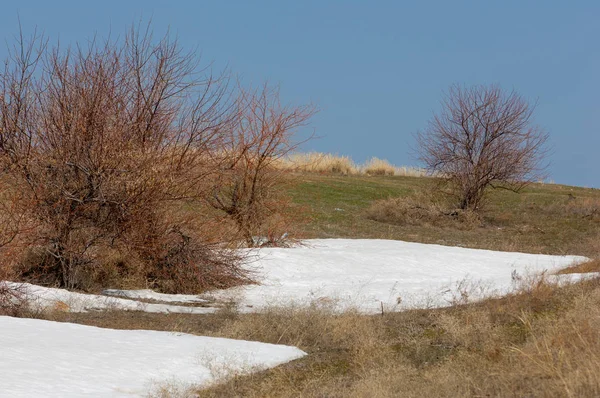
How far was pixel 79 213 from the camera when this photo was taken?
468 inches

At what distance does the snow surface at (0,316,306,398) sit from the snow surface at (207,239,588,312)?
9.58 feet

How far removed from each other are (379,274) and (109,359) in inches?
312

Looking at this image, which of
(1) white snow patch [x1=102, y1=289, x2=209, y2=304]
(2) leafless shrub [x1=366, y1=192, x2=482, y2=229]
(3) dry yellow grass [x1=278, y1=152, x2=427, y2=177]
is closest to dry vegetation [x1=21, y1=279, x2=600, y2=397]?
(1) white snow patch [x1=102, y1=289, x2=209, y2=304]

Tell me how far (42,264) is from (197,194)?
288cm

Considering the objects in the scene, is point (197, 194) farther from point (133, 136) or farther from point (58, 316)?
point (58, 316)

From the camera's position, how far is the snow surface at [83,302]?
10.1 metres

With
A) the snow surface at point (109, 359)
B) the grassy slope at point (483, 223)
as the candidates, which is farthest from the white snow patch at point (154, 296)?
the grassy slope at point (483, 223)

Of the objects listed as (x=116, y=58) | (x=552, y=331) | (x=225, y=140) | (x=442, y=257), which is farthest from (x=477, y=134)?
(x=552, y=331)

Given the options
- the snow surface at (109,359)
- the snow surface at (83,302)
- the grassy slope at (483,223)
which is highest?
the grassy slope at (483,223)

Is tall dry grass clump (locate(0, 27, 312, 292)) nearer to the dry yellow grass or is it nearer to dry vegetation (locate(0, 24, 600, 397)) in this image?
dry vegetation (locate(0, 24, 600, 397))

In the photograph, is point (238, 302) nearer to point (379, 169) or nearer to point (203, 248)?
point (203, 248)

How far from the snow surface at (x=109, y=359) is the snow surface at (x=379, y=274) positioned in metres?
2.92

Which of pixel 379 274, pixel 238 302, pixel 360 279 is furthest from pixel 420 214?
pixel 238 302

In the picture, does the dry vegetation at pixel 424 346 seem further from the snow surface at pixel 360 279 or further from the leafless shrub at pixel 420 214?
the leafless shrub at pixel 420 214
